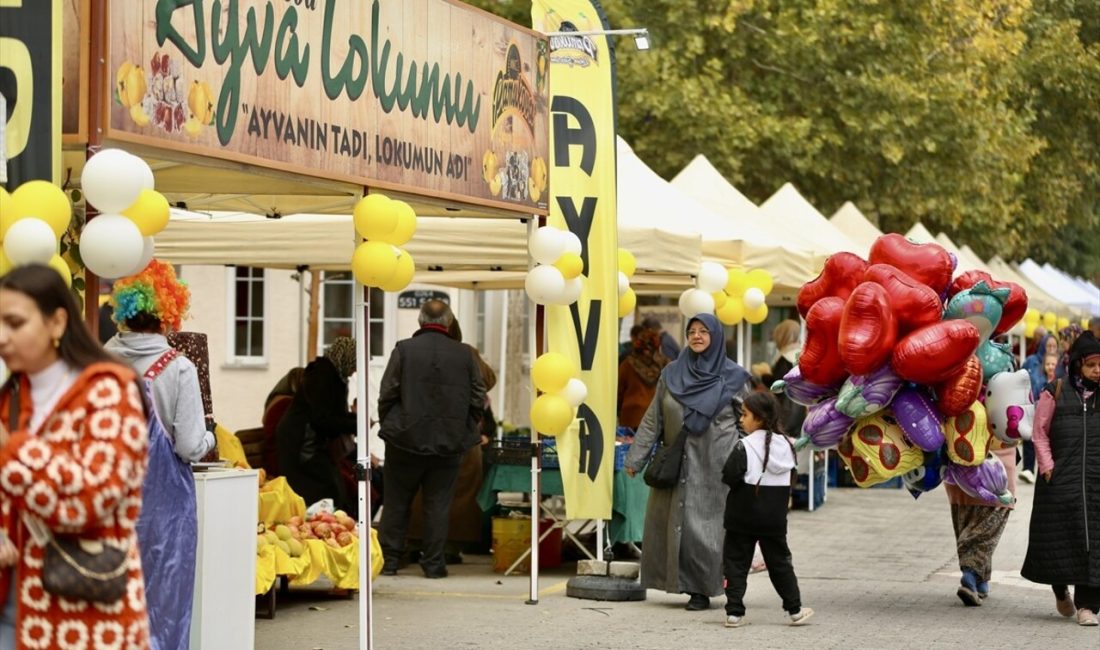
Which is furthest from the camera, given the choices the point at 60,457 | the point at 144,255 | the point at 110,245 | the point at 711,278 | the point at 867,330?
the point at 711,278

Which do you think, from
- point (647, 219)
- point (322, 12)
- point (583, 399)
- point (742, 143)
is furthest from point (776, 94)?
point (322, 12)

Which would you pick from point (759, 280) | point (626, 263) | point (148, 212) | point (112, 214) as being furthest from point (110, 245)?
point (759, 280)

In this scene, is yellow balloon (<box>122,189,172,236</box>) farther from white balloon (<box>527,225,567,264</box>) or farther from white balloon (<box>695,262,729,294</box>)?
white balloon (<box>695,262,729,294</box>)

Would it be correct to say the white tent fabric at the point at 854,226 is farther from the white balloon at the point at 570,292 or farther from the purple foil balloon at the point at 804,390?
the white balloon at the point at 570,292

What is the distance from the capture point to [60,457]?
4.43m

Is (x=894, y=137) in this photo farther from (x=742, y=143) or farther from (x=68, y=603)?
(x=68, y=603)

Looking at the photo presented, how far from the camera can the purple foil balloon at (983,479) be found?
1105 centimetres

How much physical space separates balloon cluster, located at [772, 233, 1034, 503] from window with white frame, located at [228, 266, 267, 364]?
14.8 metres

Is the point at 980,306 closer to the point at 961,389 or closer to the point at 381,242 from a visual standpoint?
the point at 961,389

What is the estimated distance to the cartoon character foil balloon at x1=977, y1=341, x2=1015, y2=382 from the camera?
434 inches

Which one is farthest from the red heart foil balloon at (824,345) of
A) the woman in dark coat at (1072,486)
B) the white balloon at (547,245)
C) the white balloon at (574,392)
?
the white balloon at (547,245)

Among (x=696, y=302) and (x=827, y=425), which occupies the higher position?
(x=696, y=302)

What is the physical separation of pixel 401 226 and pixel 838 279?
352 centimetres

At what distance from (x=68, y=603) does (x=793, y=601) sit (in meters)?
6.57
